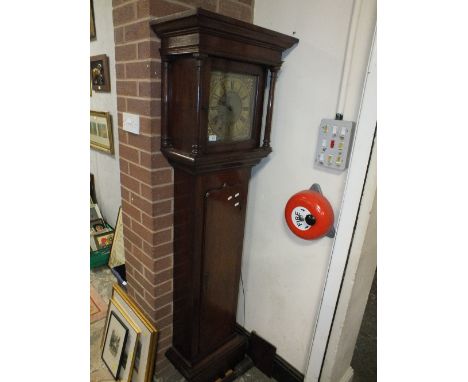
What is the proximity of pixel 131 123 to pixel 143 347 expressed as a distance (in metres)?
1.17

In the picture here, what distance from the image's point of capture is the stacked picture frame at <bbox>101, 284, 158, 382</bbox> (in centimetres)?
152

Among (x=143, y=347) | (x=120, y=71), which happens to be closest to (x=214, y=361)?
(x=143, y=347)

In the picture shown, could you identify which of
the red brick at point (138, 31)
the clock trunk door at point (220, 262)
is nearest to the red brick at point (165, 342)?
the clock trunk door at point (220, 262)

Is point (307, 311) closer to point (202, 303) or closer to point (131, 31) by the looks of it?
point (202, 303)

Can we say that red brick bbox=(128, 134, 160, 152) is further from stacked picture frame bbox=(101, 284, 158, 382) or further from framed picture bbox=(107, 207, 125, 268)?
framed picture bbox=(107, 207, 125, 268)

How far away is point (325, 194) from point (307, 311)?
62 centimetres

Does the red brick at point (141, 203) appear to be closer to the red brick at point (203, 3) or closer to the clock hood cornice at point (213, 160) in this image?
the clock hood cornice at point (213, 160)

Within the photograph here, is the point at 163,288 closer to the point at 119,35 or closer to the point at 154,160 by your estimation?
the point at 154,160

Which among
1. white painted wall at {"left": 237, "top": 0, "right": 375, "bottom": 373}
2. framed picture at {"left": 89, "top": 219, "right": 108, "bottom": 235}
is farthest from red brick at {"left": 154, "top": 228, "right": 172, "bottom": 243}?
framed picture at {"left": 89, "top": 219, "right": 108, "bottom": 235}

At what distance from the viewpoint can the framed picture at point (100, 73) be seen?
217 centimetres

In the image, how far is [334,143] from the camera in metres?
1.19

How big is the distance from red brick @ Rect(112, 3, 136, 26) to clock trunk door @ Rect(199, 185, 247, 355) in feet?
2.64

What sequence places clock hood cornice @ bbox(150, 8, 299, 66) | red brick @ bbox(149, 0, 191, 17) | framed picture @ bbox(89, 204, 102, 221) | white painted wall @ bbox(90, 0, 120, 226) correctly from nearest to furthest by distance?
clock hood cornice @ bbox(150, 8, 299, 66)
red brick @ bbox(149, 0, 191, 17)
white painted wall @ bbox(90, 0, 120, 226)
framed picture @ bbox(89, 204, 102, 221)

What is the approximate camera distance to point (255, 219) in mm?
1607
